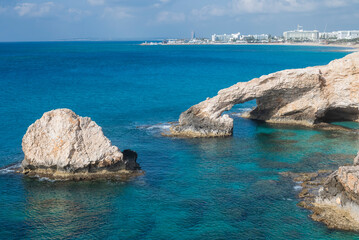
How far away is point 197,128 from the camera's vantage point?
39.1 meters

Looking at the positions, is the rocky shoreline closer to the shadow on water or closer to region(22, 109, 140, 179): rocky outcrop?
the shadow on water

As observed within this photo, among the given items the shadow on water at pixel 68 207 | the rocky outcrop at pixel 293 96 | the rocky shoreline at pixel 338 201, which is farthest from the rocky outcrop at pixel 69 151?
the rocky shoreline at pixel 338 201

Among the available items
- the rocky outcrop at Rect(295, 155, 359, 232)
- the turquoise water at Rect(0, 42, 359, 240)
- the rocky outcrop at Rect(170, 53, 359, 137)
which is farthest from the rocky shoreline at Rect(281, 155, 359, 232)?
the rocky outcrop at Rect(170, 53, 359, 137)

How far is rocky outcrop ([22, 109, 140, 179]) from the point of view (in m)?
27.8

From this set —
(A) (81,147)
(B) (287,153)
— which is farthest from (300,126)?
(A) (81,147)

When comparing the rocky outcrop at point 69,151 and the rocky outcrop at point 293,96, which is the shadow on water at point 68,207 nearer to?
the rocky outcrop at point 69,151

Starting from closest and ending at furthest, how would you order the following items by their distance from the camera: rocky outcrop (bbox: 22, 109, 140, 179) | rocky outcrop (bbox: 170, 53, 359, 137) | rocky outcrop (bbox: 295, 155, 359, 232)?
rocky outcrop (bbox: 295, 155, 359, 232) < rocky outcrop (bbox: 22, 109, 140, 179) < rocky outcrop (bbox: 170, 53, 359, 137)

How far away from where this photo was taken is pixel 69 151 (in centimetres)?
2762

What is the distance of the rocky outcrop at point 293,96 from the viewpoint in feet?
128

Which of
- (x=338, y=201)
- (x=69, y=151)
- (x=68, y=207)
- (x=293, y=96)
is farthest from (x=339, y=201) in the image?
(x=293, y=96)

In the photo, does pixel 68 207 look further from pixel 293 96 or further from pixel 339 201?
pixel 293 96

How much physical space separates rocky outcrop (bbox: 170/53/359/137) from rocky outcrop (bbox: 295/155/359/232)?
16015mm

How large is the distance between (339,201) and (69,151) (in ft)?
56.9

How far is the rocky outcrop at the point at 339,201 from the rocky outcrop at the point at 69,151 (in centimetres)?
1273
